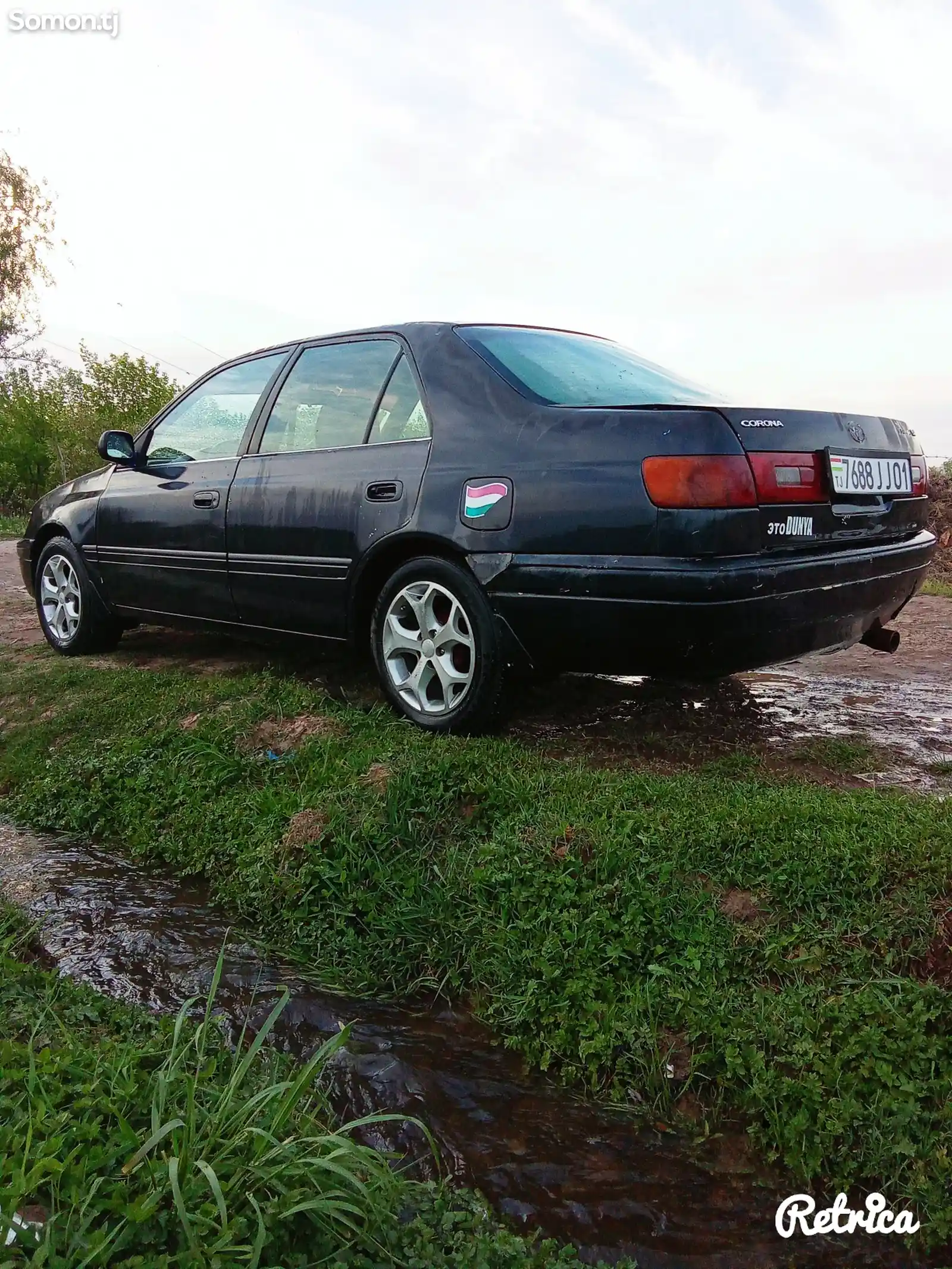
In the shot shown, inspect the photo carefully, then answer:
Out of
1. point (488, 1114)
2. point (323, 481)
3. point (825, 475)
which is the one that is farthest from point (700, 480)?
point (488, 1114)

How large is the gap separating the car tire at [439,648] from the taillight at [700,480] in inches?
30.1

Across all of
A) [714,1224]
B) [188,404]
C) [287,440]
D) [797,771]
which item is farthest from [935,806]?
[188,404]

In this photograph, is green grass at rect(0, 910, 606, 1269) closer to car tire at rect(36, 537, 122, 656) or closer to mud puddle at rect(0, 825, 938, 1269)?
mud puddle at rect(0, 825, 938, 1269)

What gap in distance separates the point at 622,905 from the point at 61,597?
4247 mm

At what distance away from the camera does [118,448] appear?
16.7ft

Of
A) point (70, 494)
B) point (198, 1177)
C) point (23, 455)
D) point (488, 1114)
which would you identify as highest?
point (23, 455)

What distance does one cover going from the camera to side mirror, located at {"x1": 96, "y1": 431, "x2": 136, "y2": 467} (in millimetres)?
5027

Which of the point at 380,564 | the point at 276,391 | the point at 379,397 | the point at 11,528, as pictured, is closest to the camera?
the point at 380,564

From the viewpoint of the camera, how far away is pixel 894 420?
12.4 ft

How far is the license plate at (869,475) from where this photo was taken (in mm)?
3318

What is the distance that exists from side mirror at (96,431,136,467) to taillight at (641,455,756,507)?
3158 mm

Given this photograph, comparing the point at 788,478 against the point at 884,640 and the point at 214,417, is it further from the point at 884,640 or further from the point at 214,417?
the point at 214,417

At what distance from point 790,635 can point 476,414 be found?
134 centimetres

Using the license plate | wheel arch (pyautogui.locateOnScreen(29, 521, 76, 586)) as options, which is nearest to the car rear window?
the license plate
